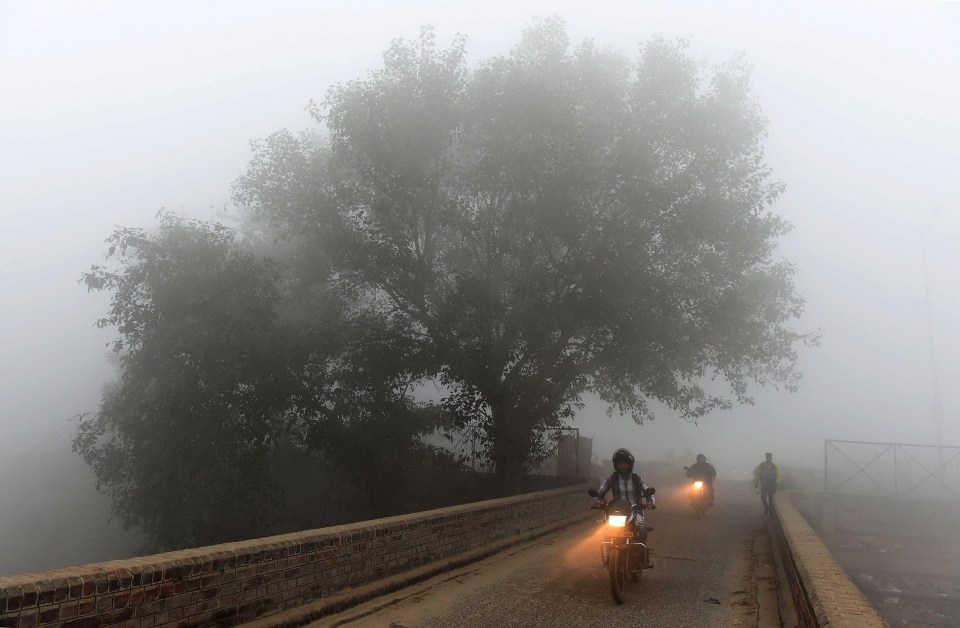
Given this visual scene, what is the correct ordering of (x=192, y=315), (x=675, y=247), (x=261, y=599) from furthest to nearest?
(x=675, y=247) < (x=192, y=315) < (x=261, y=599)

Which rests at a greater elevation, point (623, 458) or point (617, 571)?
point (623, 458)

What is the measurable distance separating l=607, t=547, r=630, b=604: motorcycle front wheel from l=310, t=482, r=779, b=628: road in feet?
0.40

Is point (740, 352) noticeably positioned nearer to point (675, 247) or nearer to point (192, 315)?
point (675, 247)

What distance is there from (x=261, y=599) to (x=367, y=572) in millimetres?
1898

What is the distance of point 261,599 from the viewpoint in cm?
610

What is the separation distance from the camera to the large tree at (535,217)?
16781 mm

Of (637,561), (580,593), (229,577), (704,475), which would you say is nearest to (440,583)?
(580,593)

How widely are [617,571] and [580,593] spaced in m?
0.69

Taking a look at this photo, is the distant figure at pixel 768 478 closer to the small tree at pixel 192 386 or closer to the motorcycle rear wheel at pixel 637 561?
the motorcycle rear wheel at pixel 637 561

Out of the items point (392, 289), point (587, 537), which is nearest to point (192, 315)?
point (392, 289)

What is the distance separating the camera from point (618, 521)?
8.41 m

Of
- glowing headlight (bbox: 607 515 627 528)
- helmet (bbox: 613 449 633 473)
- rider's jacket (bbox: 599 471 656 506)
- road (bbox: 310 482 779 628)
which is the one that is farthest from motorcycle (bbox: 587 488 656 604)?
helmet (bbox: 613 449 633 473)

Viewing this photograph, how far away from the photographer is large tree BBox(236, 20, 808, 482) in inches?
661

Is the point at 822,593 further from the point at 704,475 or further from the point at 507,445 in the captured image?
the point at 704,475
